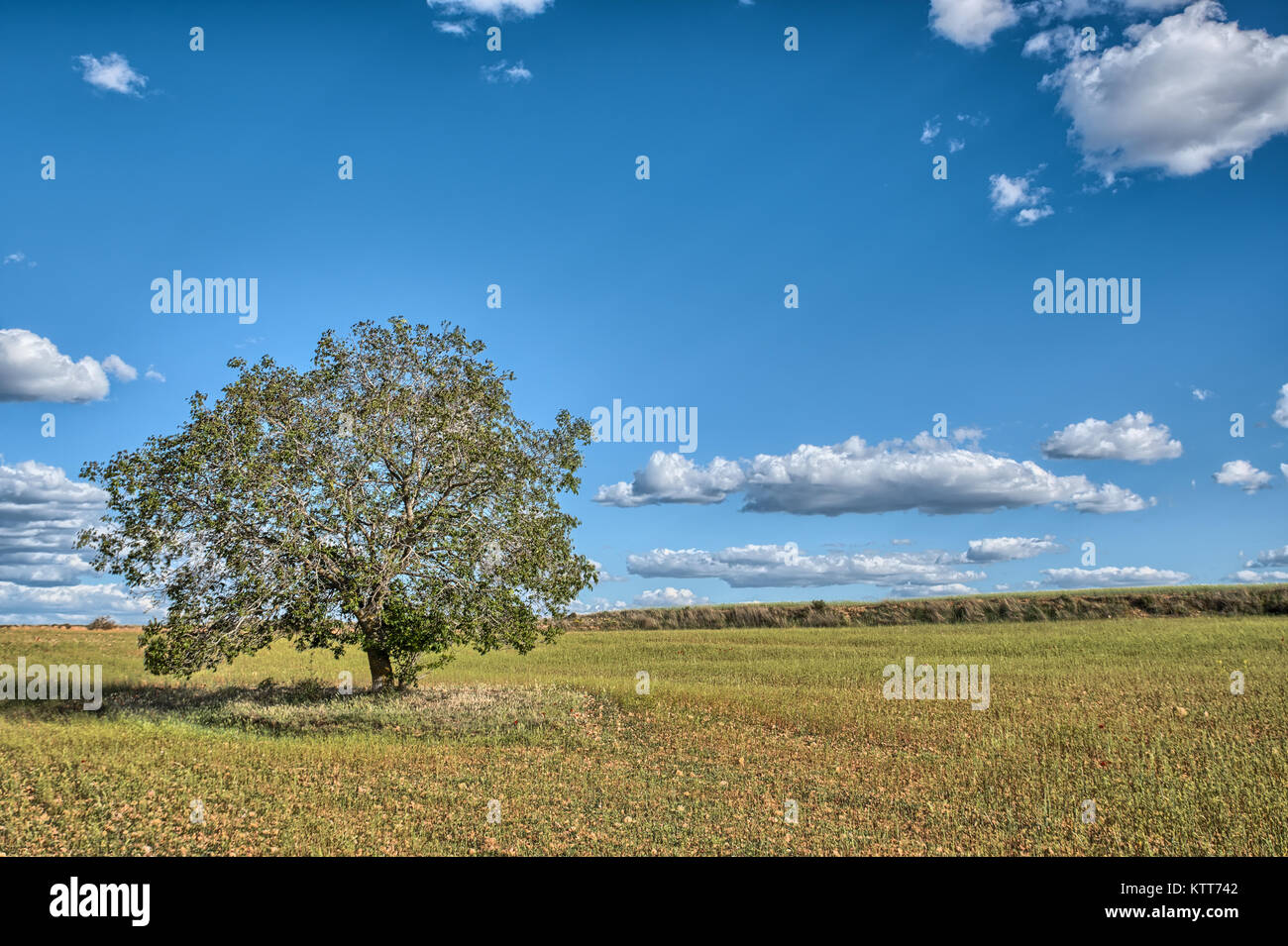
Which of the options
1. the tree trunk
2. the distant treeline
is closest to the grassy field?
the tree trunk

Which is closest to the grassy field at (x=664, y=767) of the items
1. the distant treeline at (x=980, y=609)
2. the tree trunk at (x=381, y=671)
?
the tree trunk at (x=381, y=671)

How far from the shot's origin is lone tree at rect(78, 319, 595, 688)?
24172 mm

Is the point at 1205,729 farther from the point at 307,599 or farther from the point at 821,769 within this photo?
the point at 307,599

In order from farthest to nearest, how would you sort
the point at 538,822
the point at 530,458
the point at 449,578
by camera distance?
the point at 530,458 < the point at 449,578 < the point at 538,822

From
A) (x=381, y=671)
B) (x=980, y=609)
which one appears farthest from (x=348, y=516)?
(x=980, y=609)

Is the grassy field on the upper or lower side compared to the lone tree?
lower

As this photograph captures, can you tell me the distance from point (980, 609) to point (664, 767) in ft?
175

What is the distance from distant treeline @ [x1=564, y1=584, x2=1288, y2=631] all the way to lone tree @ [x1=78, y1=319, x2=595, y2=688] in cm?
3553

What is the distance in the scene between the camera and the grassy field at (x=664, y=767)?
1334 cm

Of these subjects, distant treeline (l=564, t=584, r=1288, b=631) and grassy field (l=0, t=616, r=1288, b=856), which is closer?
A: grassy field (l=0, t=616, r=1288, b=856)

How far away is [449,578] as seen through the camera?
25.7 m

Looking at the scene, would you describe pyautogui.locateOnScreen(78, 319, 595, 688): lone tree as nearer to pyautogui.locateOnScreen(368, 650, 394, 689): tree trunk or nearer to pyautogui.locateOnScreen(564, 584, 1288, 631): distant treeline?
pyautogui.locateOnScreen(368, 650, 394, 689): tree trunk
